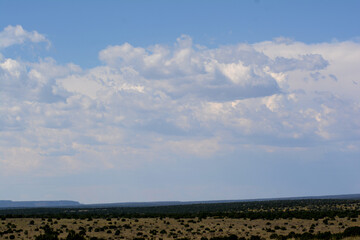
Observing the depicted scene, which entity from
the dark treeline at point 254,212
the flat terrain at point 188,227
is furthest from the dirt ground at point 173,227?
the dark treeline at point 254,212

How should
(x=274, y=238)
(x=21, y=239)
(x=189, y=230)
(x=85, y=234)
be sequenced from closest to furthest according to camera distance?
1. (x=274, y=238)
2. (x=21, y=239)
3. (x=85, y=234)
4. (x=189, y=230)

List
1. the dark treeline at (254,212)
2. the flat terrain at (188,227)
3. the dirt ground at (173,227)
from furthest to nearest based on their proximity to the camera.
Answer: the dark treeline at (254,212), the dirt ground at (173,227), the flat terrain at (188,227)

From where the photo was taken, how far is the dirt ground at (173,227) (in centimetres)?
5941

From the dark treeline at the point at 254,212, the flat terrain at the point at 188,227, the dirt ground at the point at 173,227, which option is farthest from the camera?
the dark treeline at the point at 254,212

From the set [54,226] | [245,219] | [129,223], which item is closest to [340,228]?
[245,219]

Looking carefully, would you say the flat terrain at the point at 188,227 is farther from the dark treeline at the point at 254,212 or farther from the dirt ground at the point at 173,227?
the dark treeline at the point at 254,212

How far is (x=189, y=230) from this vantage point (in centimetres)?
6366

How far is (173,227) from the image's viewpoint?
67438 mm

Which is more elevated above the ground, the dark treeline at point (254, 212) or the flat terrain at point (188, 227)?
the dark treeline at point (254, 212)

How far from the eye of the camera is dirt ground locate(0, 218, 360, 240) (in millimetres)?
59406

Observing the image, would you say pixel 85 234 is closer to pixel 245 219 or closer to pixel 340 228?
pixel 245 219

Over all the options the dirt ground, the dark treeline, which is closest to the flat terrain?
the dirt ground

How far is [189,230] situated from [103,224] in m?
14.4

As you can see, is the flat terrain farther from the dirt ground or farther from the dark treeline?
the dark treeline
